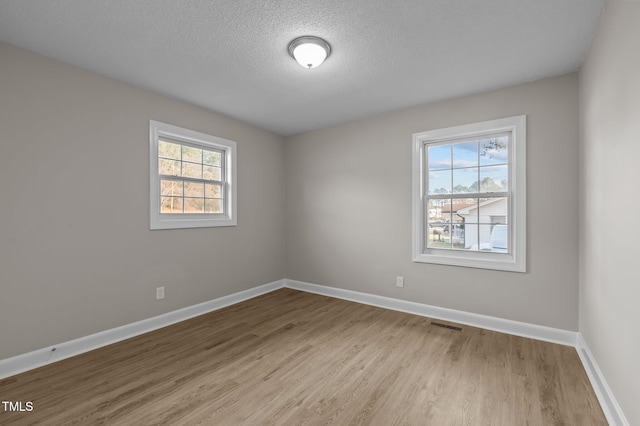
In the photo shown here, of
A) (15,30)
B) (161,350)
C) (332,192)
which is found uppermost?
(15,30)

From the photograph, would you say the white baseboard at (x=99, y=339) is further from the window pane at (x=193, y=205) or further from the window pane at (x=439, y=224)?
the window pane at (x=439, y=224)

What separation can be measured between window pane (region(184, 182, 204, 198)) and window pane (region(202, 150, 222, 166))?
0.33 meters

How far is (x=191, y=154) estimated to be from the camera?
3561 mm

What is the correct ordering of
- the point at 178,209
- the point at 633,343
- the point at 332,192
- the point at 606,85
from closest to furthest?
1. the point at 633,343
2. the point at 606,85
3. the point at 178,209
4. the point at 332,192

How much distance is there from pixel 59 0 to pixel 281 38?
138 cm

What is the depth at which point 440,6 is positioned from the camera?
72.2 inches

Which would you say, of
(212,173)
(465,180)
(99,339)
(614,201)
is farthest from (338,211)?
(99,339)

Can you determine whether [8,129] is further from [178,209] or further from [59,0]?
[178,209]

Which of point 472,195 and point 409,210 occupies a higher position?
point 472,195

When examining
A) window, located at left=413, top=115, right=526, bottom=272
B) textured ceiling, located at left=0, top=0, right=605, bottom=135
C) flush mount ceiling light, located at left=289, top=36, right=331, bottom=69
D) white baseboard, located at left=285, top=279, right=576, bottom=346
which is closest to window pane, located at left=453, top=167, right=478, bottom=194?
window, located at left=413, top=115, right=526, bottom=272

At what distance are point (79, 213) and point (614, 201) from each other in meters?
4.04

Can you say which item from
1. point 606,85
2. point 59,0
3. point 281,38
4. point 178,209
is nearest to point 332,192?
point 178,209

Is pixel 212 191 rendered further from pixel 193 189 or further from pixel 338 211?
pixel 338 211

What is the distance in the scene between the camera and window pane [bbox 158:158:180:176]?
10.7ft
